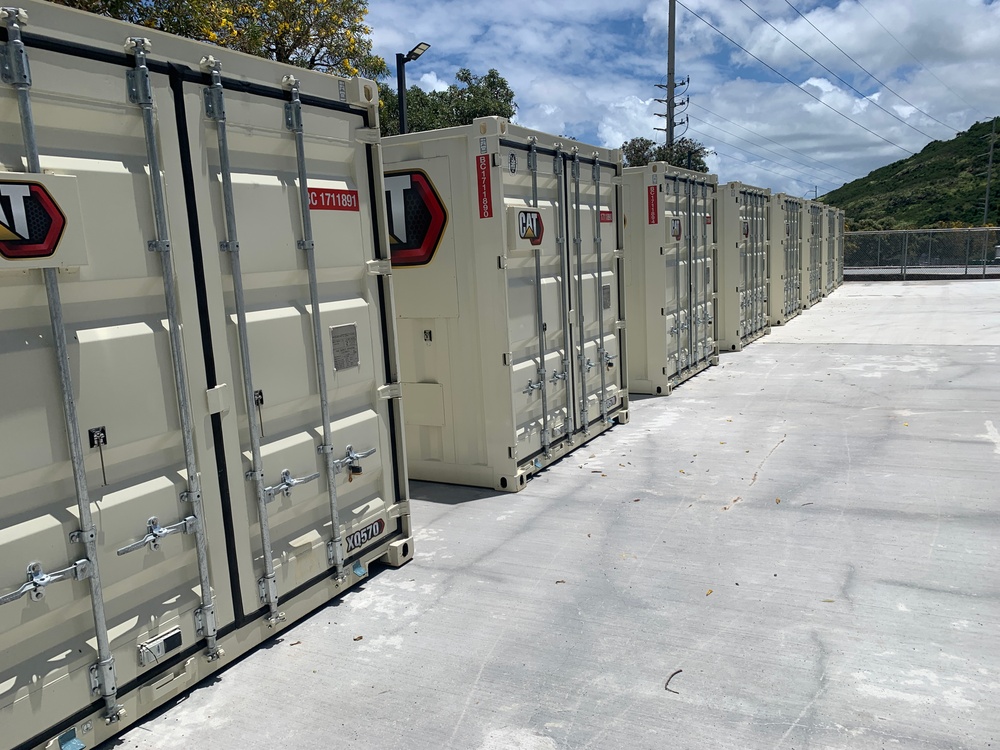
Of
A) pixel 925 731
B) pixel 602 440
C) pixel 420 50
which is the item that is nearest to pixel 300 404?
pixel 925 731

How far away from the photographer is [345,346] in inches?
173

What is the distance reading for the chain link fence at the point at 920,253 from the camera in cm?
3259

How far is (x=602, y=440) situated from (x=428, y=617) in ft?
13.6

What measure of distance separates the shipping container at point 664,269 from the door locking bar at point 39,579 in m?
8.11

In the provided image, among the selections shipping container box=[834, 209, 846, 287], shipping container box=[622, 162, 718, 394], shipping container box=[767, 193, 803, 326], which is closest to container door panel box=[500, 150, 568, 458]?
shipping container box=[622, 162, 718, 394]

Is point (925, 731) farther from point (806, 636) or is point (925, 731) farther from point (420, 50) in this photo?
point (420, 50)

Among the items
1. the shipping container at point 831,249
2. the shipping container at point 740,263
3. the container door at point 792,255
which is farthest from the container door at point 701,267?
the shipping container at point 831,249

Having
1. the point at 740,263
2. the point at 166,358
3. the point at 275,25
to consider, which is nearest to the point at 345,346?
the point at 166,358

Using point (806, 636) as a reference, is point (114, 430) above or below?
above

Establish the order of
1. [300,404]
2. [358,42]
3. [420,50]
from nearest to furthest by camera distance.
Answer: [300,404]
[420,50]
[358,42]

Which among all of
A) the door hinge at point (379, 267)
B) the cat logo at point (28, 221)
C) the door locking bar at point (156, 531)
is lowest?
the door locking bar at point (156, 531)

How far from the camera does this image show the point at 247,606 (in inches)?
151

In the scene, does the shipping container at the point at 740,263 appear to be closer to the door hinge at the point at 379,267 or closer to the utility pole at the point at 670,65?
the door hinge at the point at 379,267

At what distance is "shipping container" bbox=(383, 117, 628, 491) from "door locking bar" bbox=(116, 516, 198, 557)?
331 centimetres
